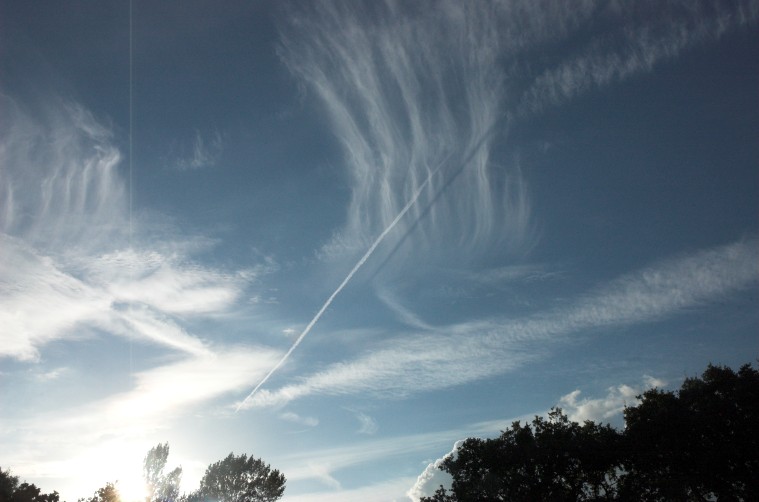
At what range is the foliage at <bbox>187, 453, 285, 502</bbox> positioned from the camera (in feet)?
191

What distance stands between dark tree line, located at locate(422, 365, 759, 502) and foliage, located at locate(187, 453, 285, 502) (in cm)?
2973

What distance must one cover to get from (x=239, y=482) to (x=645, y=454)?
54933 mm

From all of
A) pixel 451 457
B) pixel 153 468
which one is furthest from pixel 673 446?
pixel 153 468

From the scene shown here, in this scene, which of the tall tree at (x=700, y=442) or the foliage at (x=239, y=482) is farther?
the foliage at (x=239, y=482)

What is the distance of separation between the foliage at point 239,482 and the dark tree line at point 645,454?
29.7 m

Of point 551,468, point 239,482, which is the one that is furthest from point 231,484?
point 551,468

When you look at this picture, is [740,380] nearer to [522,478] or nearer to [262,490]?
[522,478]

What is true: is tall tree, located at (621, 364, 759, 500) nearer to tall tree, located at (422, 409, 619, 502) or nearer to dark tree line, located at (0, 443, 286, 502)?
tall tree, located at (422, 409, 619, 502)

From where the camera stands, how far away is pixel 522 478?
39.0 meters

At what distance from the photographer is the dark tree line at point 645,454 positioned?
3369 cm

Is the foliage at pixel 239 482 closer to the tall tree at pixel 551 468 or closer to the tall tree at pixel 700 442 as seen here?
the tall tree at pixel 551 468

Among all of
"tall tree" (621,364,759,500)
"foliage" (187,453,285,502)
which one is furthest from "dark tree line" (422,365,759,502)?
"foliage" (187,453,285,502)

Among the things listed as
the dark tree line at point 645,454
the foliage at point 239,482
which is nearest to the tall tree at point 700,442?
the dark tree line at point 645,454

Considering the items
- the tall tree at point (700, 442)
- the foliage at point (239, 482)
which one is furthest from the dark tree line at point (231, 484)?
the tall tree at point (700, 442)
